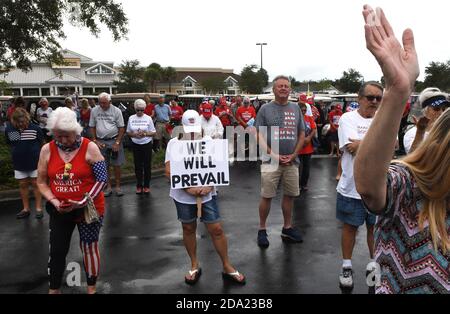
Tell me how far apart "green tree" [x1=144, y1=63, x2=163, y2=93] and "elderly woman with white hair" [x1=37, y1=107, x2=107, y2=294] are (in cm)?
8162

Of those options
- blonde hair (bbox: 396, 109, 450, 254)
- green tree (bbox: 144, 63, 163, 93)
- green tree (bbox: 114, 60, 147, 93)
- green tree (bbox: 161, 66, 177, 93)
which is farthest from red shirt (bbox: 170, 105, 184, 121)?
green tree (bbox: 161, 66, 177, 93)

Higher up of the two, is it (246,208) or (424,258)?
(424,258)

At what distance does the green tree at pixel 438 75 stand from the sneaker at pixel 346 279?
59.1 m

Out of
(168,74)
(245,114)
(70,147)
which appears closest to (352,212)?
(70,147)

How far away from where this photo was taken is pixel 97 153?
3719 mm

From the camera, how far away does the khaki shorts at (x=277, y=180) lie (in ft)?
17.0

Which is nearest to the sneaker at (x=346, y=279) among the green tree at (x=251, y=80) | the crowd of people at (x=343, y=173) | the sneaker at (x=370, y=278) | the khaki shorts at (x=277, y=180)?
the crowd of people at (x=343, y=173)

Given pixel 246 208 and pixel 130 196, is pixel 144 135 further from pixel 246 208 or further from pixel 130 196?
pixel 246 208

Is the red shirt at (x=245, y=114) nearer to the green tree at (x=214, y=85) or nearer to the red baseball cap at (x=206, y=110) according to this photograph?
the red baseball cap at (x=206, y=110)

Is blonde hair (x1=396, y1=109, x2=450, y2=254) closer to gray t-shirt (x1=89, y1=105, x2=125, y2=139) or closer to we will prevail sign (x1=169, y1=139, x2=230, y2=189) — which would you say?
we will prevail sign (x1=169, y1=139, x2=230, y2=189)

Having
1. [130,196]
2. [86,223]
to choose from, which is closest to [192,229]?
[86,223]

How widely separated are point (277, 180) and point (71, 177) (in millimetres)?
2652

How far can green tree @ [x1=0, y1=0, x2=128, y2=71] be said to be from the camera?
11820mm
